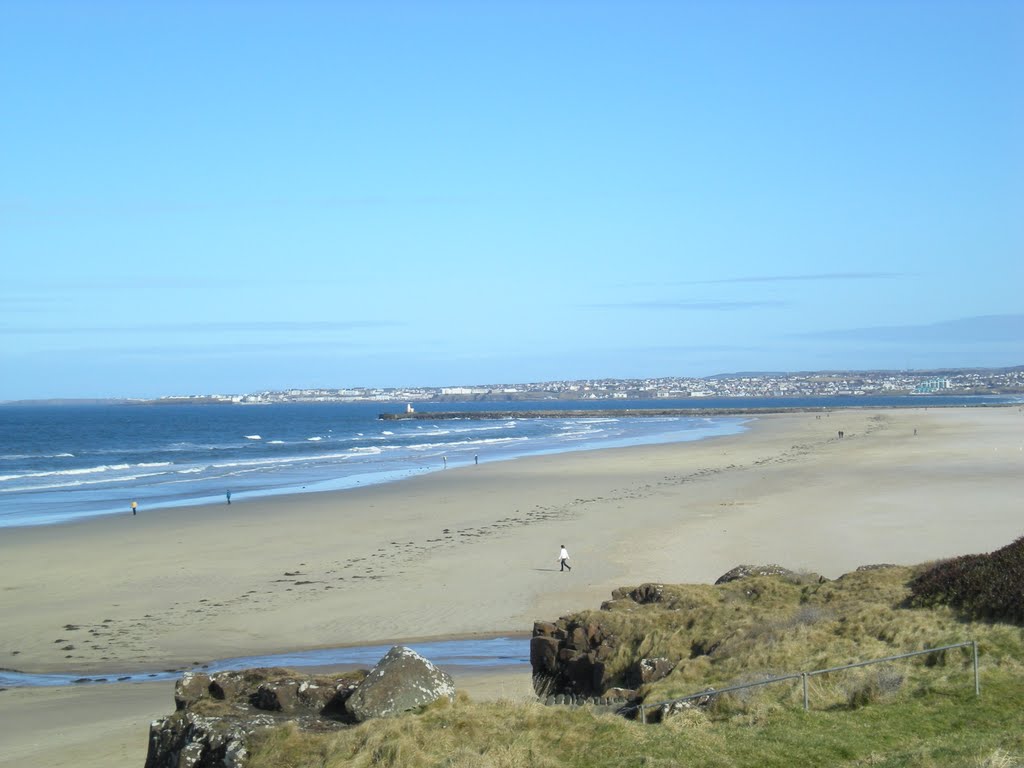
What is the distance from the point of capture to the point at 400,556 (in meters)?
27.3

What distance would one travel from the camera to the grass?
781 cm

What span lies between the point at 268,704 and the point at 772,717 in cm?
455

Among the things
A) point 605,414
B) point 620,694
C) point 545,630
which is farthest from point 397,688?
point 605,414

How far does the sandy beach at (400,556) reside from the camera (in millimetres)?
17562

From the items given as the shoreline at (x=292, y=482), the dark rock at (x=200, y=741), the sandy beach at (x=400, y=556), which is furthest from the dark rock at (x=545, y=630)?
the shoreline at (x=292, y=482)

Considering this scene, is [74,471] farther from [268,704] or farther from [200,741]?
[200,741]

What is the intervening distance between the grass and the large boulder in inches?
11.1

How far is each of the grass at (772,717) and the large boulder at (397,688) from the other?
0.28 metres

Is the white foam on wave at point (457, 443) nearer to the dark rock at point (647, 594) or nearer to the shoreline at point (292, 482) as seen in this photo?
the shoreline at point (292, 482)

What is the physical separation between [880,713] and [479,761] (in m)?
Answer: 3.75

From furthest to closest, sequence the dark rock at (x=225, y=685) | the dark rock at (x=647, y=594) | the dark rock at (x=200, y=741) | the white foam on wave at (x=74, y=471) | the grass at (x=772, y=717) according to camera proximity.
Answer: the white foam on wave at (x=74, y=471)
the dark rock at (x=647, y=594)
the dark rock at (x=225, y=685)
the dark rock at (x=200, y=741)
the grass at (x=772, y=717)

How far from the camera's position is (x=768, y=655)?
11062mm

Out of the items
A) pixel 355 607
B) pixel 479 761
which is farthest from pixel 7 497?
pixel 479 761

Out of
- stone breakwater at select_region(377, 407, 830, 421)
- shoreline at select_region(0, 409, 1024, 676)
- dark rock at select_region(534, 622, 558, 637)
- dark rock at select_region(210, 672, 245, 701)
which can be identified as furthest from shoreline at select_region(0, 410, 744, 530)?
stone breakwater at select_region(377, 407, 830, 421)
